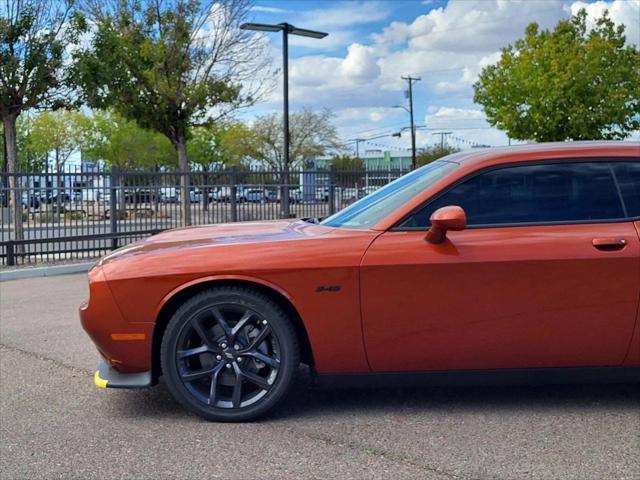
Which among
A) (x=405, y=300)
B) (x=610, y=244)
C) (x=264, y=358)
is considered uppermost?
(x=610, y=244)

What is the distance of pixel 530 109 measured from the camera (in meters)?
29.7

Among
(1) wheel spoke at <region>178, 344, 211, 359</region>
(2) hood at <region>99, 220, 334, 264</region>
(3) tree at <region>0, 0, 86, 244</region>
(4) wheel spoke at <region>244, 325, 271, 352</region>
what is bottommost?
(1) wheel spoke at <region>178, 344, 211, 359</region>

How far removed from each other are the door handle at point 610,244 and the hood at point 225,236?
59.5 inches

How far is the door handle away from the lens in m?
3.83

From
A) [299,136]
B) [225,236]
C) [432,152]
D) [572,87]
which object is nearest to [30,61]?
[225,236]

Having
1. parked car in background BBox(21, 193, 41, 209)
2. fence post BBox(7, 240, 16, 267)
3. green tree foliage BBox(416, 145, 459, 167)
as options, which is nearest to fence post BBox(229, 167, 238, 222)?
parked car in background BBox(21, 193, 41, 209)

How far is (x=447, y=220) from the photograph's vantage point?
3.68 meters

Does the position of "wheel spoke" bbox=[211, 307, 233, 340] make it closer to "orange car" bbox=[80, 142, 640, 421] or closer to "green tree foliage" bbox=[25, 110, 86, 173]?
"orange car" bbox=[80, 142, 640, 421]

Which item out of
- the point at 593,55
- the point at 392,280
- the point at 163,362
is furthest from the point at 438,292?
the point at 593,55

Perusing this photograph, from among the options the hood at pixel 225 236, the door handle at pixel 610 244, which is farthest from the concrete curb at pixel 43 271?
the door handle at pixel 610 244

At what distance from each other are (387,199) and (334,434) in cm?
147

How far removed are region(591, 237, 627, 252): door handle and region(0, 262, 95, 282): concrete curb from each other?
32.4ft

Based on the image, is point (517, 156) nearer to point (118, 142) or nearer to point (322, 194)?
point (322, 194)

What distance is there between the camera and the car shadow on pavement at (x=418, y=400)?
416 centimetres
